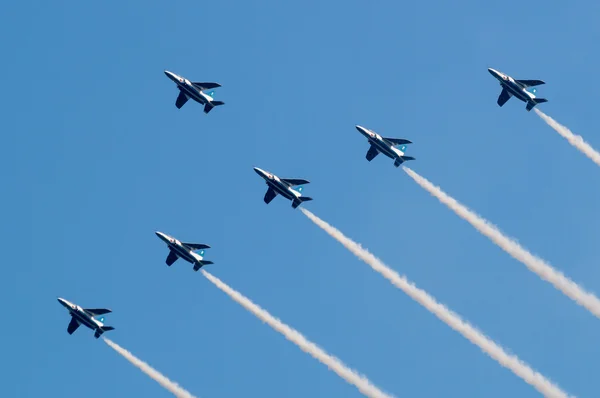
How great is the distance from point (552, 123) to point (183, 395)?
48908 mm

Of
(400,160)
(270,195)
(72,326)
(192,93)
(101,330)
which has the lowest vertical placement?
(72,326)

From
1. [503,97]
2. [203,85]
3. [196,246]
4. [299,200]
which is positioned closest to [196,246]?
[196,246]

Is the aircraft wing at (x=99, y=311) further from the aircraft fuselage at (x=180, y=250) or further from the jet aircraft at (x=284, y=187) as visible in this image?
the jet aircraft at (x=284, y=187)

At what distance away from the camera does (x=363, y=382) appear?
303ft

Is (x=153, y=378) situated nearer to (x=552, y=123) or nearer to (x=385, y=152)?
(x=385, y=152)

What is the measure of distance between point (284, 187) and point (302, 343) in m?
17.9

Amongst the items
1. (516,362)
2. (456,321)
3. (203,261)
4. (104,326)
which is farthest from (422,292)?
(104,326)

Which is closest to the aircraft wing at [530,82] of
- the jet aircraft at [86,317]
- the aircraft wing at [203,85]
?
the aircraft wing at [203,85]

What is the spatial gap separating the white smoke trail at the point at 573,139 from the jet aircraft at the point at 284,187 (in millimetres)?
27268

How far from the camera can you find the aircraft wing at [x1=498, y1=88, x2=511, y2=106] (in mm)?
114500

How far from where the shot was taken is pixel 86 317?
10844cm

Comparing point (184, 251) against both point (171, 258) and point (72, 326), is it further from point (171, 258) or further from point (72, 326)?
point (72, 326)

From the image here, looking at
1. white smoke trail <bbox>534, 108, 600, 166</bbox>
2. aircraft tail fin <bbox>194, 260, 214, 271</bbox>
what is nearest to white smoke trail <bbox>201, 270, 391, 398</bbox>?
aircraft tail fin <bbox>194, 260, 214, 271</bbox>

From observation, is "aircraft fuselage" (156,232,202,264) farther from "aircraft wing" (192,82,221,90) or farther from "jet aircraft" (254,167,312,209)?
"aircraft wing" (192,82,221,90)
